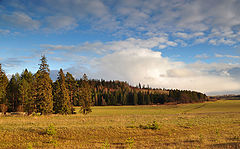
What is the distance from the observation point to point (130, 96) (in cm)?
13775

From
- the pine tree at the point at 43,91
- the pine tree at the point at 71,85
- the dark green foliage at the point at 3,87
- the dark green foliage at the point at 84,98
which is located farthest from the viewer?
the dark green foliage at the point at 84,98

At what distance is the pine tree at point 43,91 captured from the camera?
4078 cm

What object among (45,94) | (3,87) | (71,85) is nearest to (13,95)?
(3,87)

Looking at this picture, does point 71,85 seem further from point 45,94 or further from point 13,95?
point 13,95

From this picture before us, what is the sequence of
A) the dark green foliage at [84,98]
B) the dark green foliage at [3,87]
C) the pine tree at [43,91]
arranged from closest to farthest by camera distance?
the pine tree at [43,91]
the dark green foliage at [3,87]
the dark green foliage at [84,98]

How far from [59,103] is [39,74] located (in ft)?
29.3

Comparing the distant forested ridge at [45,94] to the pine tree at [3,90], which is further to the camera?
the pine tree at [3,90]

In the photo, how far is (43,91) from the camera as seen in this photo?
135 ft

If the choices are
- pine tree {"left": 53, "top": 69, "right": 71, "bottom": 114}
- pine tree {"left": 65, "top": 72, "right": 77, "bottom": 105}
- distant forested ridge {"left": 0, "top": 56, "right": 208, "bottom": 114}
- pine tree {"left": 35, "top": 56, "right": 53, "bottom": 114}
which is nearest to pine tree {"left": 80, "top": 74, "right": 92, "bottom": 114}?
distant forested ridge {"left": 0, "top": 56, "right": 208, "bottom": 114}

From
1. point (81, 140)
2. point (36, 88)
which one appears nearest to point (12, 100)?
point (36, 88)

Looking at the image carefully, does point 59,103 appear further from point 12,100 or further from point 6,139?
point 6,139

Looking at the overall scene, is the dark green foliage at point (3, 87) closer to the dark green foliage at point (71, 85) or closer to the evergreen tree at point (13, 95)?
the evergreen tree at point (13, 95)

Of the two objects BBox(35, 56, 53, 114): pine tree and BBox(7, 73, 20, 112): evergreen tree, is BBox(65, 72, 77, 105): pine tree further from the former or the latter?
BBox(7, 73, 20, 112): evergreen tree

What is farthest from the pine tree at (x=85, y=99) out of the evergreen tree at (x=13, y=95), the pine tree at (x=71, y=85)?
the evergreen tree at (x=13, y=95)
